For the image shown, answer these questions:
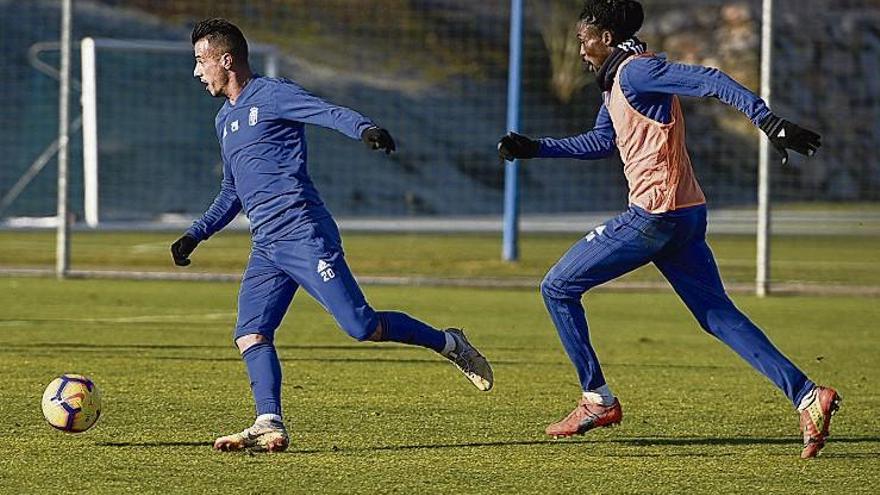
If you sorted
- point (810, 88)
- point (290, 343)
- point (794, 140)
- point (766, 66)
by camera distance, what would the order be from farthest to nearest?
point (810, 88)
point (766, 66)
point (290, 343)
point (794, 140)

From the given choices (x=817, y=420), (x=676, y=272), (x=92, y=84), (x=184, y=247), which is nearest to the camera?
(x=817, y=420)

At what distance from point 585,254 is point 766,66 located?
432 inches

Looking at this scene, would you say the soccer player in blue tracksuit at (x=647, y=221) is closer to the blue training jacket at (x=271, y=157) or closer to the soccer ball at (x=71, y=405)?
the blue training jacket at (x=271, y=157)

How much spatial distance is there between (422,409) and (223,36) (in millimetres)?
2650

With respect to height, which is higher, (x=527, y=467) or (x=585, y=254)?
(x=585, y=254)

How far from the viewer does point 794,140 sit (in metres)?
7.62

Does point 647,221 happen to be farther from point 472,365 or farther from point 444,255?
point 444,255

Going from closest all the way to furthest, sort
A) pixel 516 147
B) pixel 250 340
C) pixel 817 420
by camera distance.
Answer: pixel 817 420 → pixel 250 340 → pixel 516 147

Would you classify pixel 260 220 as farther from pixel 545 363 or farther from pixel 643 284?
pixel 643 284

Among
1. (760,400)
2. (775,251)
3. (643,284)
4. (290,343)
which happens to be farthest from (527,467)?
(775,251)

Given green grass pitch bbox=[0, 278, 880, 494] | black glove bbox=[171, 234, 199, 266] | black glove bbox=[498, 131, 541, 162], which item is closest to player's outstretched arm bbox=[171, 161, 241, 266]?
black glove bbox=[171, 234, 199, 266]

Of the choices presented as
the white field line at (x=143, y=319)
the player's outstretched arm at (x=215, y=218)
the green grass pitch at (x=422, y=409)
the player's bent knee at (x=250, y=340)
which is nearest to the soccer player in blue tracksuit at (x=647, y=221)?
the green grass pitch at (x=422, y=409)

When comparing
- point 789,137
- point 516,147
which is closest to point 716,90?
point 789,137

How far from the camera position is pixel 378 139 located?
301 inches
